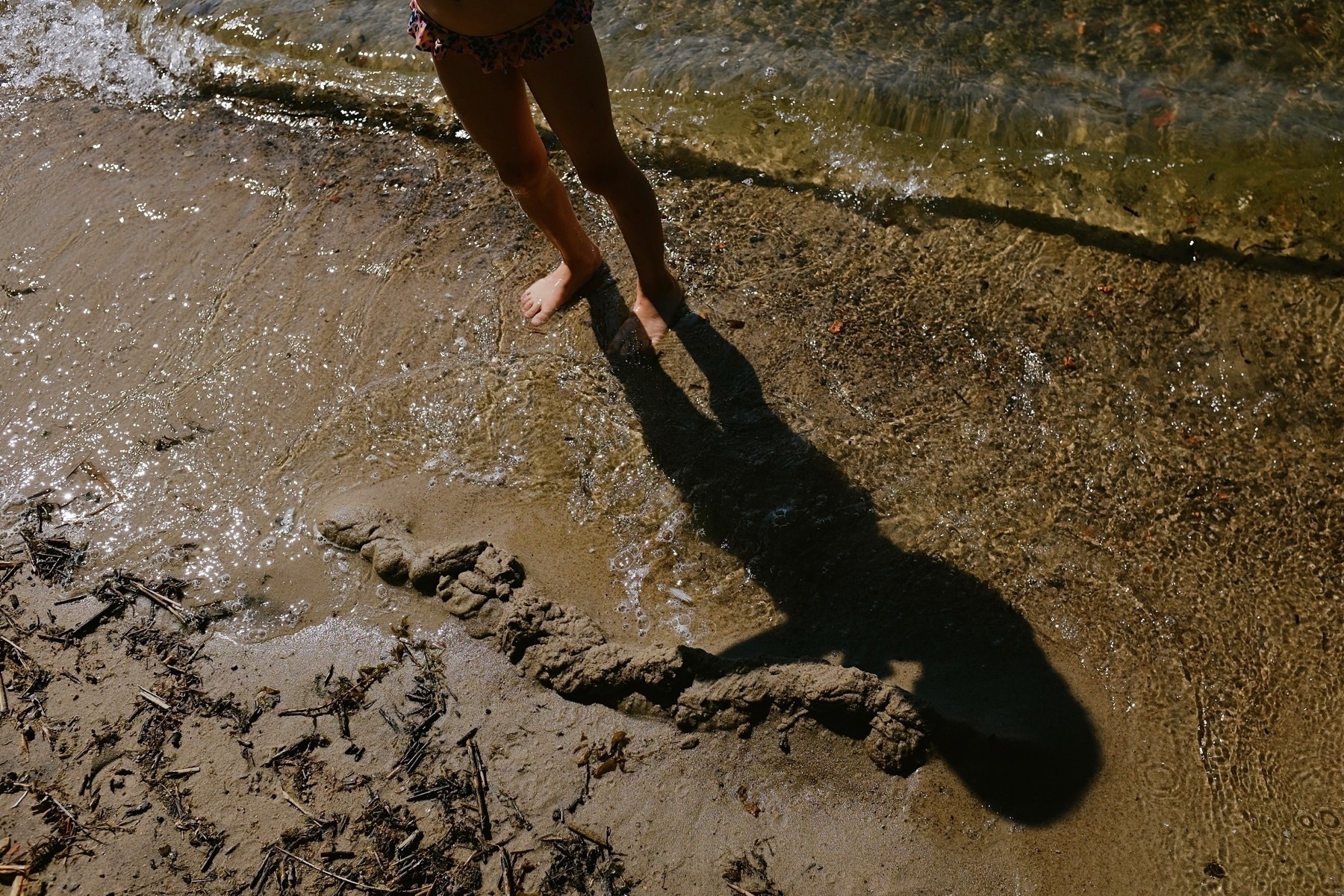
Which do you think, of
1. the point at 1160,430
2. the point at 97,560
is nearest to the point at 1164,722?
the point at 1160,430

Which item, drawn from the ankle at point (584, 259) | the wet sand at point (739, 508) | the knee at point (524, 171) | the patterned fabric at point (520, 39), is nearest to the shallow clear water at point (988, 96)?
the wet sand at point (739, 508)

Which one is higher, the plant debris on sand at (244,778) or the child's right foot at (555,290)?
the child's right foot at (555,290)

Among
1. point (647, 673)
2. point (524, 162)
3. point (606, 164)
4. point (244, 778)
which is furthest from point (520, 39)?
point (244, 778)

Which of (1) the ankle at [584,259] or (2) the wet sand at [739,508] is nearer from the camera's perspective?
(2) the wet sand at [739,508]

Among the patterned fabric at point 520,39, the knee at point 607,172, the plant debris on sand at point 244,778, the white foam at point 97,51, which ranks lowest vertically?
the plant debris on sand at point 244,778

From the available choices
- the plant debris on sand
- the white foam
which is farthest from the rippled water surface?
the white foam

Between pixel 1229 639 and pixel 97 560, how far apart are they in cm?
317

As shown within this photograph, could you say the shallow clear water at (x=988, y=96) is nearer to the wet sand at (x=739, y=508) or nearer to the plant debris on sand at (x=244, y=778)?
the wet sand at (x=739, y=508)

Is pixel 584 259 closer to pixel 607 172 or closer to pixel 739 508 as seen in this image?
pixel 607 172

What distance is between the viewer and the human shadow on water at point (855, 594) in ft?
6.59

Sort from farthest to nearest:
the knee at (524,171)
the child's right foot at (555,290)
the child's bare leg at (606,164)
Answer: the child's right foot at (555,290), the knee at (524,171), the child's bare leg at (606,164)

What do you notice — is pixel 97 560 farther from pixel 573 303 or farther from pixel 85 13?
pixel 85 13

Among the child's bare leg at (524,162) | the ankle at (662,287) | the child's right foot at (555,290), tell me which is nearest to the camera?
the child's bare leg at (524,162)

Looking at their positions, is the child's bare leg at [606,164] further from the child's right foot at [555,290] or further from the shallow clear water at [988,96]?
the shallow clear water at [988,96]
